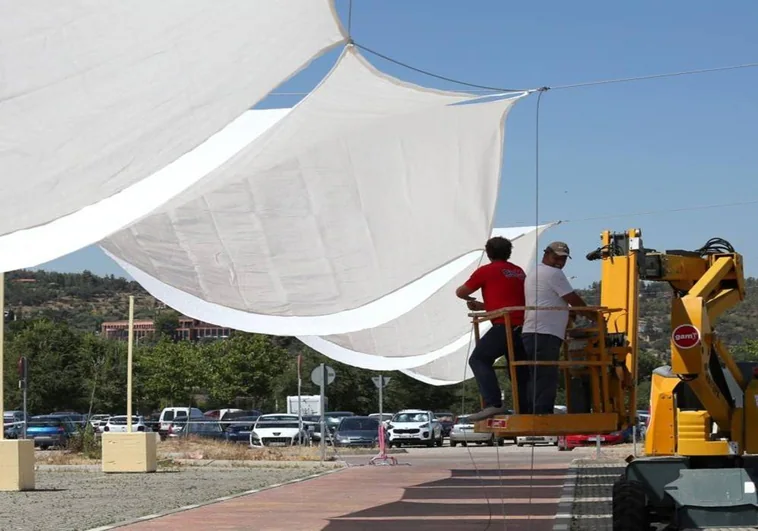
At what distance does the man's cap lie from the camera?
1126 cm

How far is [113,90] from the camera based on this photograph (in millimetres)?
10836

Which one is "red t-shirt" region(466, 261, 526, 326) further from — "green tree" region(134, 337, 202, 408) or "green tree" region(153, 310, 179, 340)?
"green tree" region(153, 310, 179, 340)

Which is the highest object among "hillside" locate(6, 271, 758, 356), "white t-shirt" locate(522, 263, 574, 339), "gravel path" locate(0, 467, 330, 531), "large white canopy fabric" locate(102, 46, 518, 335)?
"hillside" locate(6, 271, 758, 356)

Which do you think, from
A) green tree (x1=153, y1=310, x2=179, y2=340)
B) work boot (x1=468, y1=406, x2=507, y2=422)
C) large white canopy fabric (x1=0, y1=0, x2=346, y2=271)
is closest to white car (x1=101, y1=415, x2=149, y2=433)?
large white canopy fabric (x1=0, y1=0, x2=346, y2=271)

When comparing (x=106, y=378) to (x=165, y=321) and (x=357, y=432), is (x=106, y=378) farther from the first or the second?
(x=165, y=321)

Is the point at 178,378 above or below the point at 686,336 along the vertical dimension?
below

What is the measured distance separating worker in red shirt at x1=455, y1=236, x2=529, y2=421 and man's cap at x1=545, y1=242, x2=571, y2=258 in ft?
1.17

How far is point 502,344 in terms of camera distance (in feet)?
36.9

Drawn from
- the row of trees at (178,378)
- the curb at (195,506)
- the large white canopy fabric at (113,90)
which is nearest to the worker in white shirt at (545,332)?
the large white canopy fabric at (113,90)

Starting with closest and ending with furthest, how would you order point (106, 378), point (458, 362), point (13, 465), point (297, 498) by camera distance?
1. point (297, 498)
2. point (13, 465)
3. point (458, 362)
4. point (106, 378)

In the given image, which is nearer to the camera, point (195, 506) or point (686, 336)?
point (686, 336)

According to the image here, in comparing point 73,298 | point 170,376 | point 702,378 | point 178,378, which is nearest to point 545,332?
point 702,378

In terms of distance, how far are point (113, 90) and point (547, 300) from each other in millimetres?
4089

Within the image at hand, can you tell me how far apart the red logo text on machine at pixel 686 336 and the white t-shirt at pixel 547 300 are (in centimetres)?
188
